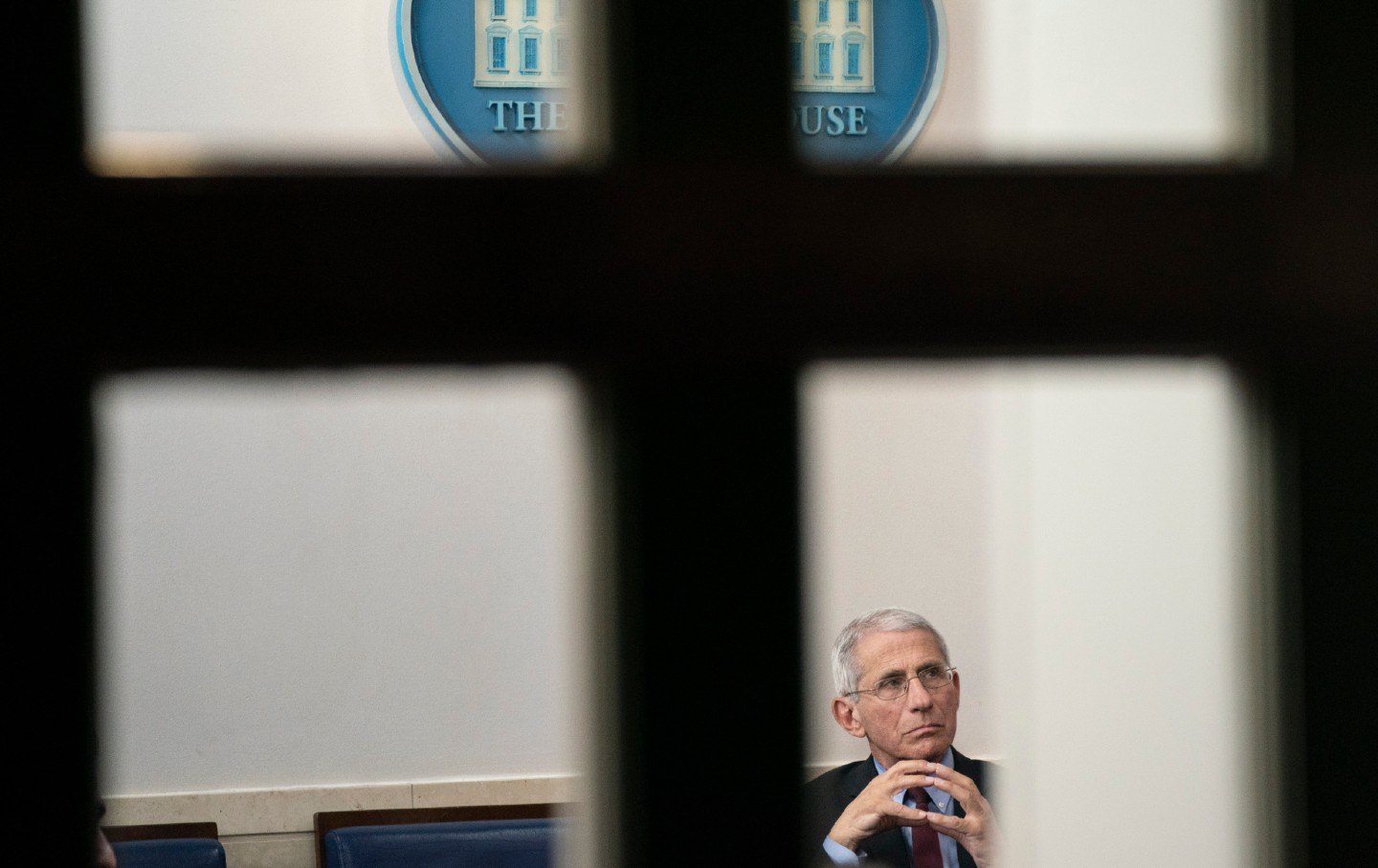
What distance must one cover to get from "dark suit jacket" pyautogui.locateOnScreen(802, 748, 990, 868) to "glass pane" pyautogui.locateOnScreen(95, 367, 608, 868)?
0.66 m

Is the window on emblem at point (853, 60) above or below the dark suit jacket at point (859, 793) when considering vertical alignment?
above

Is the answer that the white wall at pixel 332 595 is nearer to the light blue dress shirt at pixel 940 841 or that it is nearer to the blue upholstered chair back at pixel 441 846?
the blue upholstered chair back at pixel 441 846

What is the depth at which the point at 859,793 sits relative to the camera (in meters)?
1.82

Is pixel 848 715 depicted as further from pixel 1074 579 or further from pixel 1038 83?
pixel 1038 83

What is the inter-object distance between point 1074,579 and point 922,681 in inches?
9.9

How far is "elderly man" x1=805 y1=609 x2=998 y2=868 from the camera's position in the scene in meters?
1.77

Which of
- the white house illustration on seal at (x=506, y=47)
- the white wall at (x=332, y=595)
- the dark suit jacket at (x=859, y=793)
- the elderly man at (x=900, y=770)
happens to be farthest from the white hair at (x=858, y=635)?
the white house illustration on seal at (x=506, y=47)

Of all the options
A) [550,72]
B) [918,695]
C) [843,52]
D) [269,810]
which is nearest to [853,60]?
[843,52]

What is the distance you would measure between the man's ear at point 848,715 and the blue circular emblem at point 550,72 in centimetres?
97

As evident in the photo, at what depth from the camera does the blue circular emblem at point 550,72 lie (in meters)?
2.35

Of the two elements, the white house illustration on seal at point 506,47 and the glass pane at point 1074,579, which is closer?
the glass pane at point 1074,579

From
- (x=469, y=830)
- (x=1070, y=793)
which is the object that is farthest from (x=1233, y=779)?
(x=469, y=830)

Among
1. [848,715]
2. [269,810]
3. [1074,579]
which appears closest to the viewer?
[1074,579]

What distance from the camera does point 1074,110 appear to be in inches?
49.9
